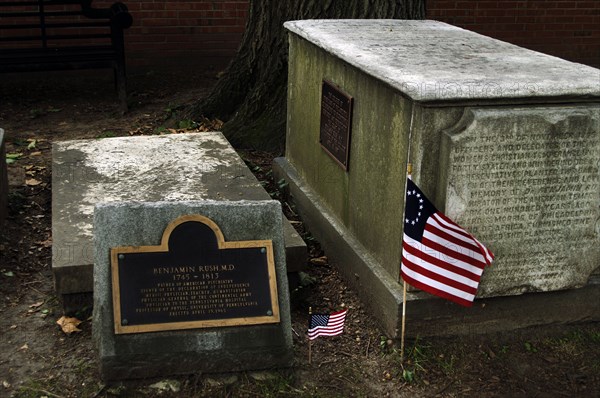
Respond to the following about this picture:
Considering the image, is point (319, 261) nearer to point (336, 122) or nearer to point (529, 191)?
point (336, 122)

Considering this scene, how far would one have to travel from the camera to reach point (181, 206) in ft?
12.3

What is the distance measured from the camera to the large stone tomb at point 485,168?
383 centimetres

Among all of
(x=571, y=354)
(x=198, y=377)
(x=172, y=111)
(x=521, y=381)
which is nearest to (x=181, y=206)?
(x=198, y=377)

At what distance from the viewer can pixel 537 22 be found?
35.5 feet

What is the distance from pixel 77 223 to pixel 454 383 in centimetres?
221

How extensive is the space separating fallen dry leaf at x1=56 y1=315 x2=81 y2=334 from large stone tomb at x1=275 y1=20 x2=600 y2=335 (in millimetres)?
1478

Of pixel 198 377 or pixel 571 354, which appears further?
pixel 571 354

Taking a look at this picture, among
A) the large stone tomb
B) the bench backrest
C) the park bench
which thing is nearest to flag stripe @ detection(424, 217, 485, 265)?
the large stone tomb

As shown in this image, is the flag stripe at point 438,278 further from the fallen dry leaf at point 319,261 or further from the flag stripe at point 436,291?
the fallen dry leaf at point 319,261

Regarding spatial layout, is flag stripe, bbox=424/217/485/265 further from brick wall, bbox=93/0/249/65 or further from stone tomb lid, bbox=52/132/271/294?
brick wall, bbox=93/0/249/65

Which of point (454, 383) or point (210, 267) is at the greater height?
point (210, 267)

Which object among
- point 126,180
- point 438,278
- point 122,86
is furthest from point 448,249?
point 122,86

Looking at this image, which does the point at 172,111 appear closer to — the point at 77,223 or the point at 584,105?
the point at 77,223

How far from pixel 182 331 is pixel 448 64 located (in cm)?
187
